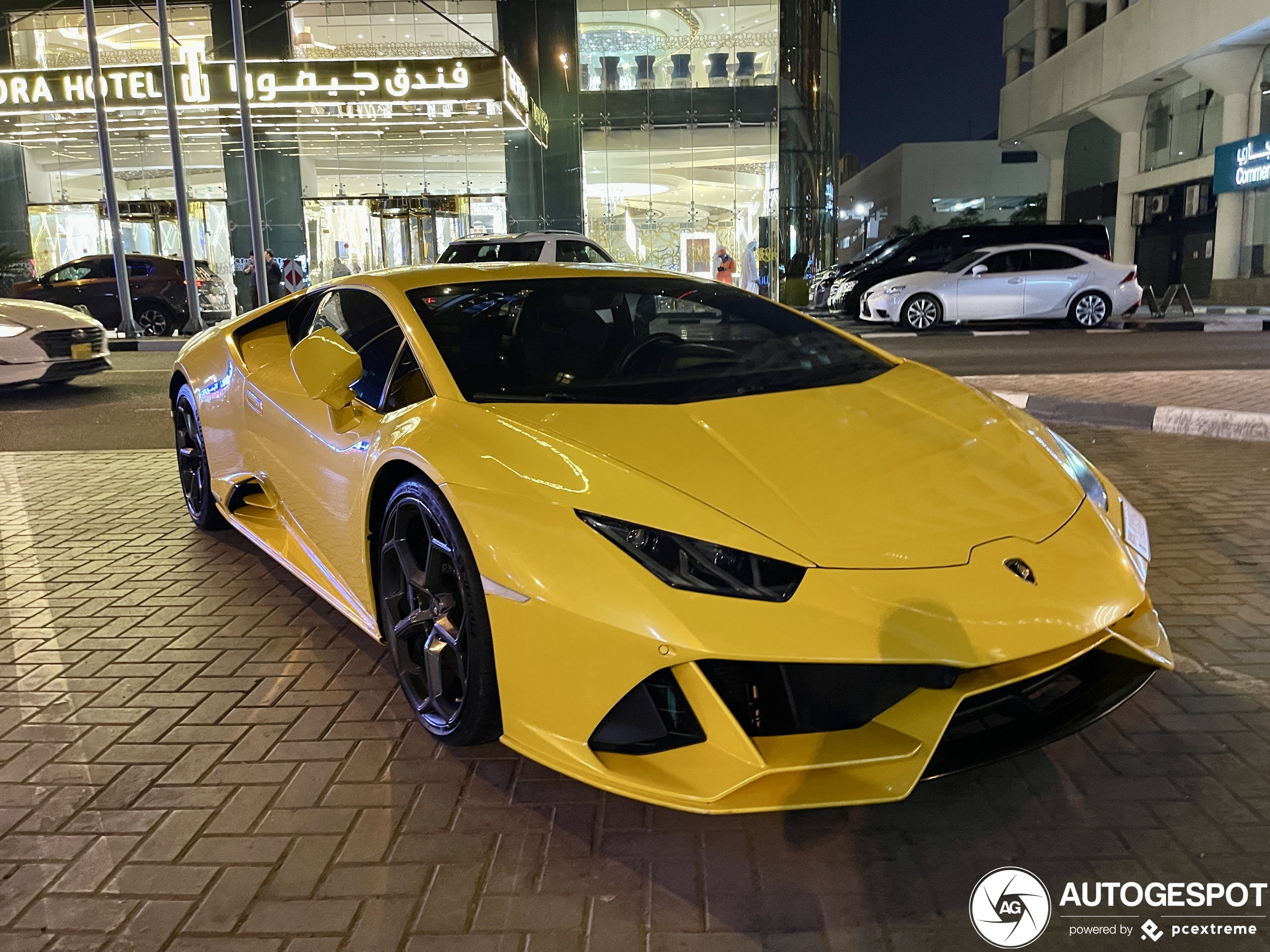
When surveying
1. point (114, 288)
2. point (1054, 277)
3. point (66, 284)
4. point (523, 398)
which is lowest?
point (523, 398)

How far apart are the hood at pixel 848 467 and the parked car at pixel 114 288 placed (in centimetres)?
1833

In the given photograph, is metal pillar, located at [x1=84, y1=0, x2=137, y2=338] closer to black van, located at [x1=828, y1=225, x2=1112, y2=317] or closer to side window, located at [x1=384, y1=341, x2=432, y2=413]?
black van, located at [x1=828, y1=225, x2=1112, y2=317]

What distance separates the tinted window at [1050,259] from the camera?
1688cm

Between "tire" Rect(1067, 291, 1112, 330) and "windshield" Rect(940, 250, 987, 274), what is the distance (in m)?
1.78

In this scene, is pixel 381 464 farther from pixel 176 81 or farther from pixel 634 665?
pixel 176 81

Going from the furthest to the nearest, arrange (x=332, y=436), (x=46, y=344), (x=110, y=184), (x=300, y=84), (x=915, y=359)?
(x=300, y=84) < (x=110, y=184) < (x=915, y=359) < (x=46, y=344) < (x=332, y=436)

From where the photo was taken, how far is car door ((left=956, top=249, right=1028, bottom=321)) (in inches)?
669

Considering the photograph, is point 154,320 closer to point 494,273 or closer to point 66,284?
point 66,284

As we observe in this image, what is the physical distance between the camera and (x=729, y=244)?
1007 inches

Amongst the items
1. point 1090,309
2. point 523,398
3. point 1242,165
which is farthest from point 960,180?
point 523,398

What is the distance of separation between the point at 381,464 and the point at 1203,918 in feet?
7.58

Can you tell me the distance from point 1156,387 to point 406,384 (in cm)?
779

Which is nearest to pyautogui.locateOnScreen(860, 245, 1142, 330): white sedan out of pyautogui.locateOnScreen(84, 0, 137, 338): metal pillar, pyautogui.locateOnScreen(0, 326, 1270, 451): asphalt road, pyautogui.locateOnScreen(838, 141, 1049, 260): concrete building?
pyautogui.locateOnScreen(0, 326, 1270, 451): asphalt road

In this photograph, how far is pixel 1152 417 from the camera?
717 centimetres
